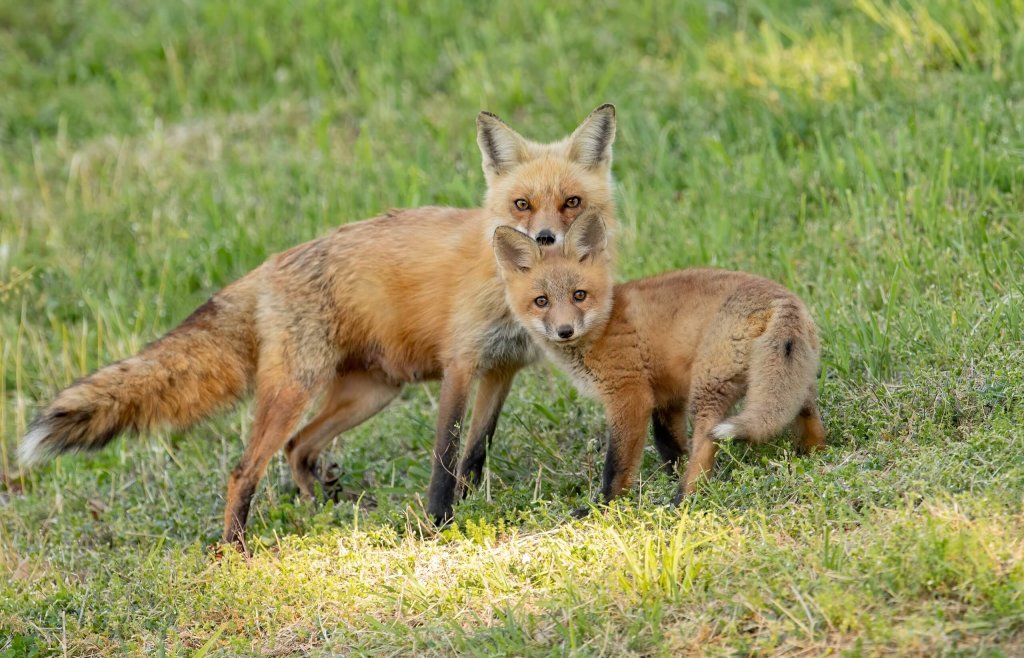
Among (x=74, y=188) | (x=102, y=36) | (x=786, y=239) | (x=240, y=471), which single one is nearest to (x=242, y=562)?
(x=240, y=471)

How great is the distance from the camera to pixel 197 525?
603 centimetres

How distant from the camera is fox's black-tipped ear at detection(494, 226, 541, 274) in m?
5.22

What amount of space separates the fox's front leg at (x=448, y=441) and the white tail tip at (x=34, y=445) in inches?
71.3

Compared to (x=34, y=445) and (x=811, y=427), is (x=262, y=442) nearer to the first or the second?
(x=34, y=445)

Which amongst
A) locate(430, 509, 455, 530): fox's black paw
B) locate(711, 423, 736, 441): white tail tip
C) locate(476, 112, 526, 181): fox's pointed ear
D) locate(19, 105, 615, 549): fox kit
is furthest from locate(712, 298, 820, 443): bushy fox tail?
locate(476, 112, 526, 181): fox's pointed ear

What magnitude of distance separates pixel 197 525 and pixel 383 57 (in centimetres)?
589

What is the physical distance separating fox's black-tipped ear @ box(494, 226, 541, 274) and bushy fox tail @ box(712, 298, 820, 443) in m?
1.18

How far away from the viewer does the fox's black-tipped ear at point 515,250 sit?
522cm

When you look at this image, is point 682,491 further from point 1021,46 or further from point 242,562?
point 1021,46

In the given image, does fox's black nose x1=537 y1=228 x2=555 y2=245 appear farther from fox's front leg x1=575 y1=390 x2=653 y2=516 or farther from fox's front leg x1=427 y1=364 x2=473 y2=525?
fox's front leg x1=575 y1=390 x2=653 y2=516

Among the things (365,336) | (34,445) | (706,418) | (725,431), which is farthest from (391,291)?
(725,431)

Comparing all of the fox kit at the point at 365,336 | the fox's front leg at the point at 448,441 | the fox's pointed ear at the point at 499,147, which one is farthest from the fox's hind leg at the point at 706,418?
the fox's pointed ear at the point at 499,147

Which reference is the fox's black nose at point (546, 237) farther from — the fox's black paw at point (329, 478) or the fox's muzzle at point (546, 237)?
the fox's black paw at point (329, 478)

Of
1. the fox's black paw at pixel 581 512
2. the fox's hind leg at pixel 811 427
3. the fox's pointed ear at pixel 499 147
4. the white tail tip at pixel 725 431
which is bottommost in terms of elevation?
the fox's black paw at pixel 581 512
